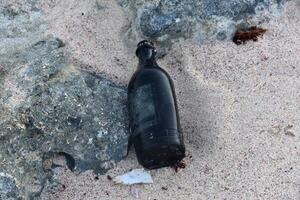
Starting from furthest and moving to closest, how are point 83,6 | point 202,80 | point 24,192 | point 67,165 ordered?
point 83,6
point 202,80
point 67,165
point 24,192

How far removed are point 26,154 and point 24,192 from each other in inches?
8.4

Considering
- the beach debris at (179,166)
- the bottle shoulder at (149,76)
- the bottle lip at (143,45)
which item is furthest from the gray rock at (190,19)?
the beach debris at (179,166)

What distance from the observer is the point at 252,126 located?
3.36 metres

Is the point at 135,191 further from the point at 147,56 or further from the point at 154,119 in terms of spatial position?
the point at 147,56

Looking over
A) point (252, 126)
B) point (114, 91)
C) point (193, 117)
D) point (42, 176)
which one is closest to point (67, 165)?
point (42, 176)

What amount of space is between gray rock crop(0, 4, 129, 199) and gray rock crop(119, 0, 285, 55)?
47cm

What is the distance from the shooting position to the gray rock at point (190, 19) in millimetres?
3658

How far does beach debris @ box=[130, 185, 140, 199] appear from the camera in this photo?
320 centimetres

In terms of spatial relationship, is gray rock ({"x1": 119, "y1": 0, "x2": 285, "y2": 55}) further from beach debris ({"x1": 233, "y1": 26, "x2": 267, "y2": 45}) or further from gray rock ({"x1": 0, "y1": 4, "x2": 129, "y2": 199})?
gray rock ({"x1": 0, "y1": 4, "x2": 129, "y2": 199})

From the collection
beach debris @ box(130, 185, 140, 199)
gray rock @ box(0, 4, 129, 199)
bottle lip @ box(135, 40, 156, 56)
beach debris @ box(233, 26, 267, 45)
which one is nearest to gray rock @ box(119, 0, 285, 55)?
beach debris @ box(233, 26, 267, 45)

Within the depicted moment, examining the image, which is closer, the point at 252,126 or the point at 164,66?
the point at 252,126

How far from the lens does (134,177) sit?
10.6ft

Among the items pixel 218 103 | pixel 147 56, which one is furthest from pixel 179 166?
pixel 147 56

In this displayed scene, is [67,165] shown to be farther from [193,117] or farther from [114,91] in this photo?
[193,117]
